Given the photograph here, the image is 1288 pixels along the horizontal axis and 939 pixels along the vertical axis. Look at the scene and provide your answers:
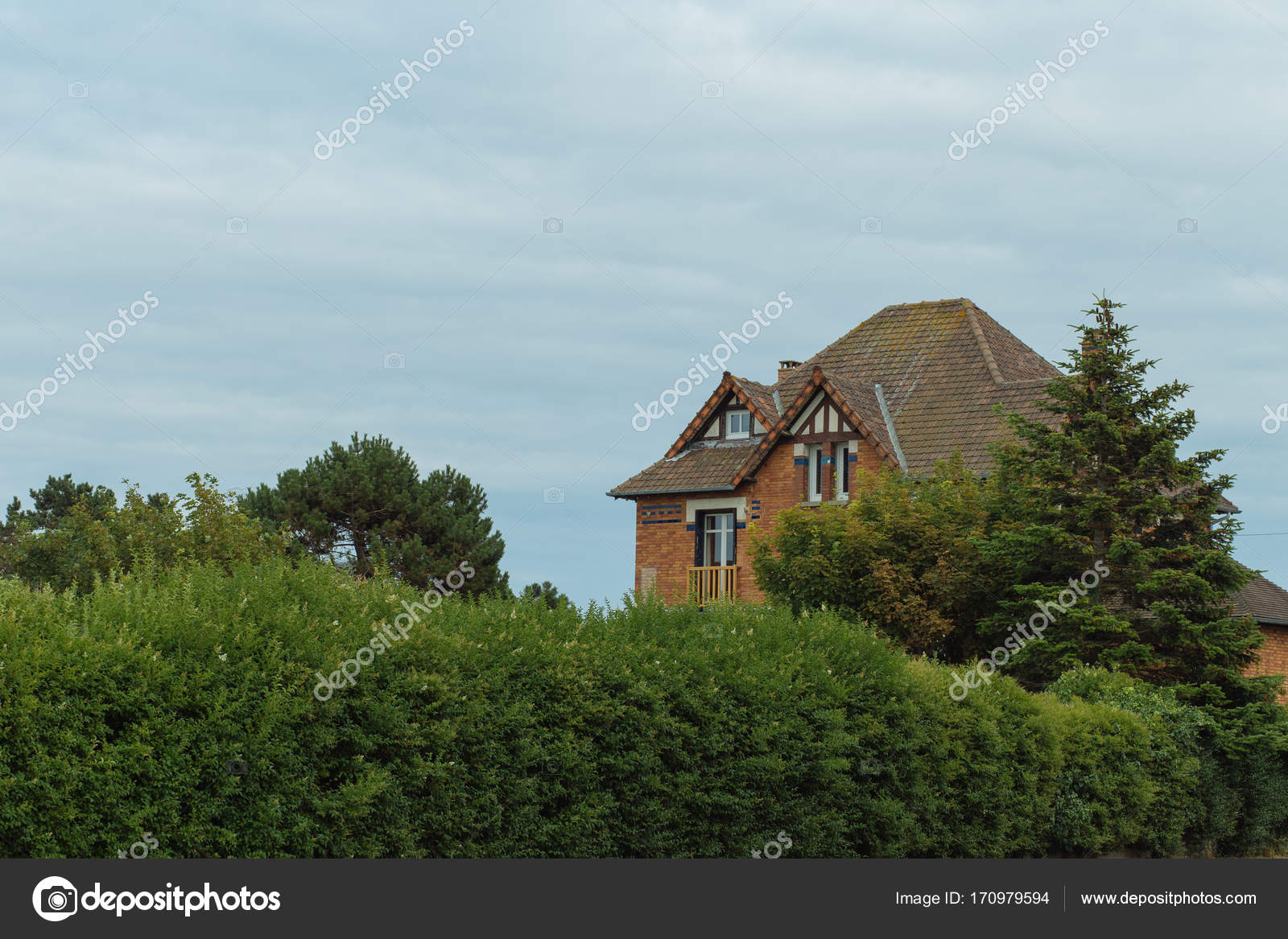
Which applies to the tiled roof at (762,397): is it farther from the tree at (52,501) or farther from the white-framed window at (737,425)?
the tree at (52,501)

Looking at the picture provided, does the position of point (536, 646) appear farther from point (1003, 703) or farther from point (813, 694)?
point (1003, 703)

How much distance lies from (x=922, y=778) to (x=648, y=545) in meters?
19.6

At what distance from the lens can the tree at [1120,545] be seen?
2420 centimetres

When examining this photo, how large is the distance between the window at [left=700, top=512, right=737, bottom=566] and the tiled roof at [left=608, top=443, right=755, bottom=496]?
97 cm

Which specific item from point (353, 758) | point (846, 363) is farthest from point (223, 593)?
point (846, 363)

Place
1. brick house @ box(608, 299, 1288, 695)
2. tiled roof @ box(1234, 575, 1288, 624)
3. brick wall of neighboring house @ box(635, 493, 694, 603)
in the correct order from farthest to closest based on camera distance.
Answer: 1. brick wall of neighboring house @ box(635, 493, 694, 603)
2. brick house @ box(608, 299, 1288, 695)
3. tiled roof @ box(1234, 575, 1288, 624)

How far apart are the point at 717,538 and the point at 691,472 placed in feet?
6.19

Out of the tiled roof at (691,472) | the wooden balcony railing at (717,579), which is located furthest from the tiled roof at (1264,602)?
the tiled roof at (691,472)

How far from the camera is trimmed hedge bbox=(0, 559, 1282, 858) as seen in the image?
→ 860 centimetres

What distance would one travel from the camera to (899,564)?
25766 millimetres

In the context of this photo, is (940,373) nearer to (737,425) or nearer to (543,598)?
(737,425)

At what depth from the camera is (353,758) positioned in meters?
10.0
